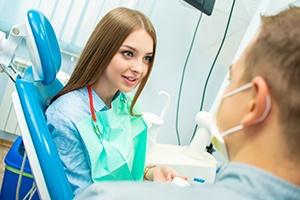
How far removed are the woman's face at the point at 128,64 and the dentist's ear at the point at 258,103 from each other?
697 mm

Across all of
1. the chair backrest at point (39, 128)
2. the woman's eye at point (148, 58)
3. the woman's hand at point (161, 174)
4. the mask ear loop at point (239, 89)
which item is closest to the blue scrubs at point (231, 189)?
the mask ear loop at point (239, 89)

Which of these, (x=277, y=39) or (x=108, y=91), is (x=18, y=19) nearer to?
(x=108, y=91)

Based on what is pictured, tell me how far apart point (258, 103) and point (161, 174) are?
79cm

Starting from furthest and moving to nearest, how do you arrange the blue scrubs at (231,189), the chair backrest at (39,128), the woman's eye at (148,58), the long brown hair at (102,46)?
1. the woman's eye at (148,58)
2. the long brown hair at (102,46)
3. the chair backrest at (39,128)
4. the blue scrubs at (231,189)

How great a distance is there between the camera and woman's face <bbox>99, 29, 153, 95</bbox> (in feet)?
3.66

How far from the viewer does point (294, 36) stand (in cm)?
46

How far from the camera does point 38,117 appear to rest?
31.7 inches

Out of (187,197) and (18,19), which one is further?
(18,19)

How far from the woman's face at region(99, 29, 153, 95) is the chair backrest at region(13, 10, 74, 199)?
9.3 inches

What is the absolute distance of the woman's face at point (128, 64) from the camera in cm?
112

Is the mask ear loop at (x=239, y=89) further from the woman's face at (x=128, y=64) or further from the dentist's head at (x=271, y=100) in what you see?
the woman's face at (x=128, y=64)

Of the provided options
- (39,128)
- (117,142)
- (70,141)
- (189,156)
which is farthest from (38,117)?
(189,156)

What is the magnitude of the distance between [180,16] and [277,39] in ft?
5.75

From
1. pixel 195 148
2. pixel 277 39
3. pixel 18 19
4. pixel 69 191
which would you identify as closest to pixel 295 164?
pixel 277 39
